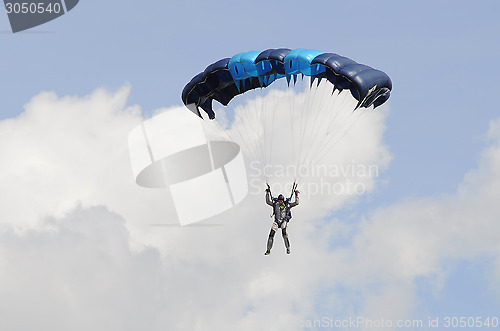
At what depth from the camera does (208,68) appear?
2872 cm

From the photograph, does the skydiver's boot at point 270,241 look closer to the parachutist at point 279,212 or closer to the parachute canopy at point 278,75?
the parachutist at point 279,212

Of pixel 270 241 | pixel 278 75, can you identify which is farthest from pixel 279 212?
pixel 278 75

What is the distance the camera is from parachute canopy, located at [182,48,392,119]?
85.3 feet

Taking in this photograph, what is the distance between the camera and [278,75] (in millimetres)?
28625

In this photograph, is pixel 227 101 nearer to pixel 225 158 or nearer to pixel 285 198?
pixel 285 198

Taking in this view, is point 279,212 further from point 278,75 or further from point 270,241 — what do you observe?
point 278,75

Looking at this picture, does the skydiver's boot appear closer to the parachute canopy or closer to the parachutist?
the parachutist

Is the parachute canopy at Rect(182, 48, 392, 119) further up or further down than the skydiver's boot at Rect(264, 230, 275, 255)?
further up

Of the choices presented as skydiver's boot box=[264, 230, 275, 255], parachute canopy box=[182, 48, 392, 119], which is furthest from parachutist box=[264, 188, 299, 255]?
parachute canopy box=[182, 48, 392, 119]

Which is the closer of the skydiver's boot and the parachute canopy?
the parachute canopy

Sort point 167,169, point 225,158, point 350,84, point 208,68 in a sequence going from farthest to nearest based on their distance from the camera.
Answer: point 167,169 < point 225,158 < point 208,68 < point 350,84

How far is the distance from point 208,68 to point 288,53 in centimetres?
325

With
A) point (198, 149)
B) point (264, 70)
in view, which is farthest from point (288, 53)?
point (198, 149)

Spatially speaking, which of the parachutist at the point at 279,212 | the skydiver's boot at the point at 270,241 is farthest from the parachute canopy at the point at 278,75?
the skydiver's boot at the point at 270,241
